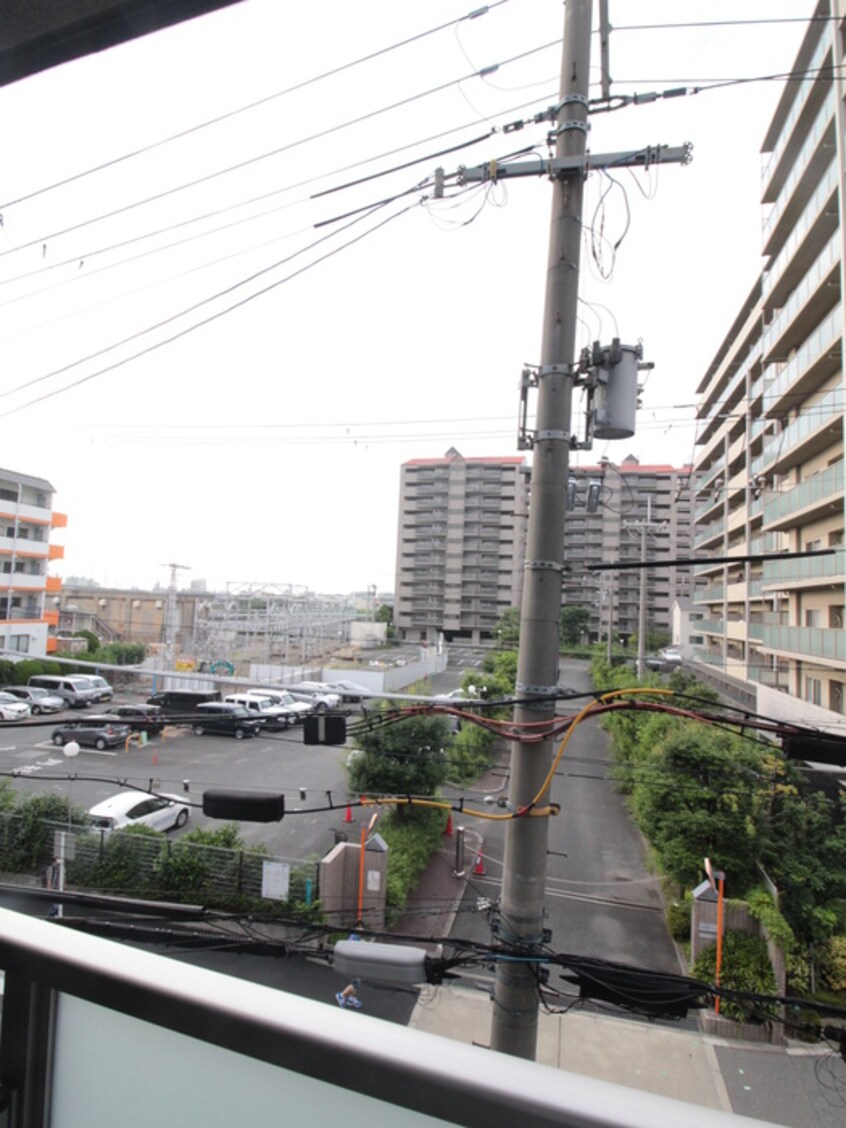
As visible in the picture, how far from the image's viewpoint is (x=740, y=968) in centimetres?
376

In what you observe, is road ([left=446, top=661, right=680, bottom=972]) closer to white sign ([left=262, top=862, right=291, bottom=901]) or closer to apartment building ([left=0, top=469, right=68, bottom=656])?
white sign ([left=262, top=862, right=291, bottom=901])

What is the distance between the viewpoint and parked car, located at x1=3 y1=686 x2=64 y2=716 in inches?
276

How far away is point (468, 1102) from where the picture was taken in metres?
0.33

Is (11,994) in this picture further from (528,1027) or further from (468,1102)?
(528,1027)

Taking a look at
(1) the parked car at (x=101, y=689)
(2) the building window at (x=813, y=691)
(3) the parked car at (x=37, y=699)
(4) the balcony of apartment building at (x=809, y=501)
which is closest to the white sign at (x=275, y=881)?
(1) the parked car at (x=101, y=689)

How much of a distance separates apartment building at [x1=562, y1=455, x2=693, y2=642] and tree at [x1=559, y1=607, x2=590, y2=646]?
104 mm

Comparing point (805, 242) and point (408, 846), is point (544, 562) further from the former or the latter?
point (805, 242)

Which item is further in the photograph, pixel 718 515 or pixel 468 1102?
pixel 718 515

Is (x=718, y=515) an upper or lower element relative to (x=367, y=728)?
upper

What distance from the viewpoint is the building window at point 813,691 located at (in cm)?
635

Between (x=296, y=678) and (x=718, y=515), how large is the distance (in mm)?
10588

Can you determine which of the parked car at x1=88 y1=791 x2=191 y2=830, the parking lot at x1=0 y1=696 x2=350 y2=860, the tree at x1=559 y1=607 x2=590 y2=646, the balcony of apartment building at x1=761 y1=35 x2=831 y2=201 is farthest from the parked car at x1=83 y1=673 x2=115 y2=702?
the balcony of apartment building at x1=761 y1=35 x2=831 y2=201

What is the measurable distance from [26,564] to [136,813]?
9.82 feet

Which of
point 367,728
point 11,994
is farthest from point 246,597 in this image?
point 11,994
